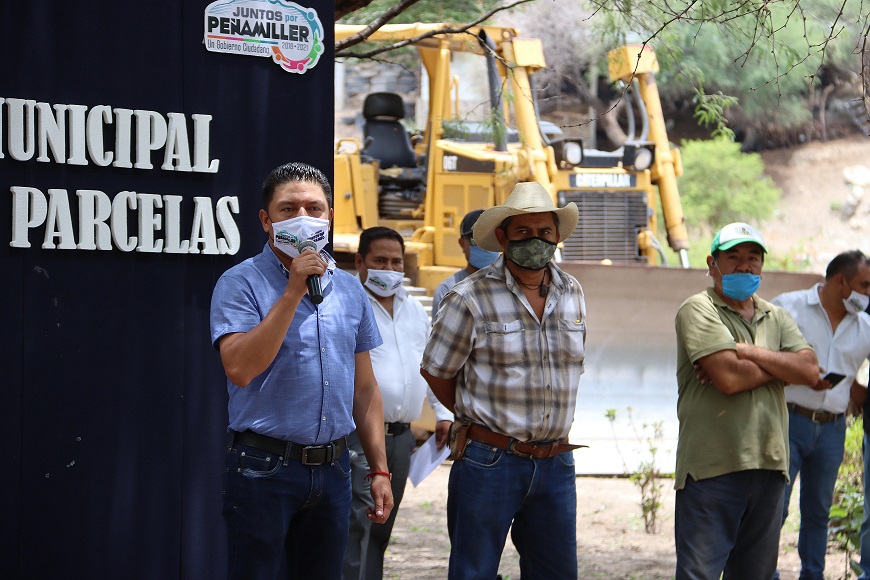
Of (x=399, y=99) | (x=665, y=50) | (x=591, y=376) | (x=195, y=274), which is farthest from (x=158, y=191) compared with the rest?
(x=399, y=99)

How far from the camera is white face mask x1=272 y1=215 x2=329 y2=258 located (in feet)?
11.6

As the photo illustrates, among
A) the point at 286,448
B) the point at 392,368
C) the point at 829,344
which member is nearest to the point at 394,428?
the point at 392,368

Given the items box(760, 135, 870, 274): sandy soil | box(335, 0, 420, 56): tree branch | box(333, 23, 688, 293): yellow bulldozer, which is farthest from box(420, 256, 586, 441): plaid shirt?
box(760, 135, 870, 274): sandy soil

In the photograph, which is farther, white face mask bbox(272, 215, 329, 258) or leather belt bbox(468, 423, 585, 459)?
leather belt bbox(468, 423, 585, 459)

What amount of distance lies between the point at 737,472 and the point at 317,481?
1.98 m

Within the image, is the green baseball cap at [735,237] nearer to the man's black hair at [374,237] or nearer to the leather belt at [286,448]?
the man's black hair at [374,237]

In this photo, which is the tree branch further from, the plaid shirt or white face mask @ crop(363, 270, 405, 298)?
the plaid shirt

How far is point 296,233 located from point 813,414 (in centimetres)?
362

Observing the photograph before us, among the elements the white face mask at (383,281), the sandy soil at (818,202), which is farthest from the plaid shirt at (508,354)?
the sandy soil at (818,202)

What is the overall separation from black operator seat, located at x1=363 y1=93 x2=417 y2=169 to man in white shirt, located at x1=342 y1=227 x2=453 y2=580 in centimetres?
Answer: 884

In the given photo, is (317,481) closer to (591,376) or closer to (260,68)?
(260,68)

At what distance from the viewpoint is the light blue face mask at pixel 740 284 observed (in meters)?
4.81

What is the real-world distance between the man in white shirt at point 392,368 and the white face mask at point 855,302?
230 centimetres

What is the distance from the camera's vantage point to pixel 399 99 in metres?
14.7
